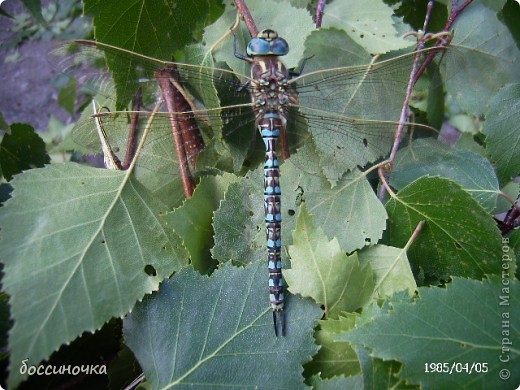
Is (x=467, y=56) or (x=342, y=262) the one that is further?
(x=467, y=56)

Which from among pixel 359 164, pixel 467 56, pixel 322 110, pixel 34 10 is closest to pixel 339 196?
pixel 359 164

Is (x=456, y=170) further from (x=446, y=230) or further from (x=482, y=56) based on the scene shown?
(x=482, y=56)

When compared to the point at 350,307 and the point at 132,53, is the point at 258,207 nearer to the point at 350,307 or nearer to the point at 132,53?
the point at 350,307

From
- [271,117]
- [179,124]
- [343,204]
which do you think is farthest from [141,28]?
[343,204]

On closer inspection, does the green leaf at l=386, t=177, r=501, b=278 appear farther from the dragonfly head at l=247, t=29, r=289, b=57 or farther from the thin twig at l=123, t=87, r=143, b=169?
the thin twig at l=123, t=87, r=143, b=169

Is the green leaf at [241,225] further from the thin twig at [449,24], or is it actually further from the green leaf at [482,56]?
the green leaf at [482,56]

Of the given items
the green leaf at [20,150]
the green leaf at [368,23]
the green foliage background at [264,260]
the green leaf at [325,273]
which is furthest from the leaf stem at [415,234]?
the green leaf at [20,150]
